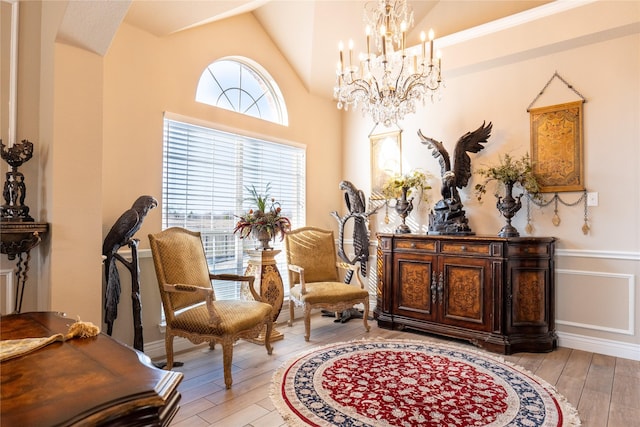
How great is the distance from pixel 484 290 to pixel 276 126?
290cm

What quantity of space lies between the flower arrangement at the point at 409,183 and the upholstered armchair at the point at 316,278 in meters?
0.95

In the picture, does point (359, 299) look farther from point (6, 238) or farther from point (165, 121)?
point (6, 238)

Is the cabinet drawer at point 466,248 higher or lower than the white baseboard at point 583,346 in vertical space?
higher

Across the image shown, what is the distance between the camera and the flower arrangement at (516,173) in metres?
3.53

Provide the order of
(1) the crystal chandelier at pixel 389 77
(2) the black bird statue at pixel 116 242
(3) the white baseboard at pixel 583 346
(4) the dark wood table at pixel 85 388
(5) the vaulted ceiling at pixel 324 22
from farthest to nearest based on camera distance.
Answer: (5) the vaulted ceiling at pixel 324 22 < (3) the white baseboard at pixel 583 346 < (1) the crystal chandelier at pixel 389 77 < (2) the black bird statue at pixel 116 242 < (4) the dark wood table at pixel 85 388

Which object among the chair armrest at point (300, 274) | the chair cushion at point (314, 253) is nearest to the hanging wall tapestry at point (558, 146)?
the chair cushion at point (314, 253)

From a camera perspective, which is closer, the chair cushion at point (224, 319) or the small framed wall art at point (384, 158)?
the chair cushion at point (224, 319)

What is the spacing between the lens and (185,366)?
298 centimetres

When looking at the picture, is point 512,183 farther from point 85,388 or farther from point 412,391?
point 85,388

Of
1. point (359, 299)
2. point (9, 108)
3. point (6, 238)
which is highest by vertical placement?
point (9, 108)

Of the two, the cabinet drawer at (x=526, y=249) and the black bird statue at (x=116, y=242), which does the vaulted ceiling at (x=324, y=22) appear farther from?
the cabinet drawer at (x=526, y=249)

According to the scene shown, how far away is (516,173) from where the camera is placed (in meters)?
3.51

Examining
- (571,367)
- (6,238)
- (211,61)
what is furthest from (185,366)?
(571,367)

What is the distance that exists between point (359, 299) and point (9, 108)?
10.8 feet
